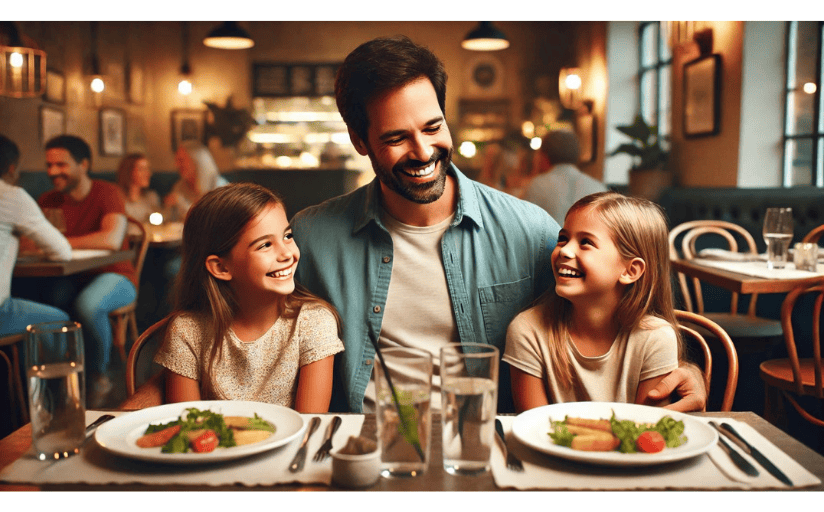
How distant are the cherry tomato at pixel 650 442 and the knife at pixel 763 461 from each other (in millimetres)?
121

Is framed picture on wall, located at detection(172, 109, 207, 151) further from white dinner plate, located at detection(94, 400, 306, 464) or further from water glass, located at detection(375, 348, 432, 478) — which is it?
water glass, located at detection(375, 348, 432, 478)

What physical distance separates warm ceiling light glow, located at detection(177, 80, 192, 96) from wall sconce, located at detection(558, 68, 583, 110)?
417 cm

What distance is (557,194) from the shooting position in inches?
179

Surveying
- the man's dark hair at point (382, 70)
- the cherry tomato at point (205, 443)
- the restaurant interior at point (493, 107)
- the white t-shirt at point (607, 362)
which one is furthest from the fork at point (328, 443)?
the restaurant interior at point (493, 107)

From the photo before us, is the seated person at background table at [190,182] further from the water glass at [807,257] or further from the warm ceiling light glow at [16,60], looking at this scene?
the water glass at [807,257]

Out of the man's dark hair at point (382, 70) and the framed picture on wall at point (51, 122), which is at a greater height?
the framed picture on wall at point (51, 122)

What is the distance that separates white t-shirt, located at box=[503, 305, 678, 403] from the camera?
4.51 feet

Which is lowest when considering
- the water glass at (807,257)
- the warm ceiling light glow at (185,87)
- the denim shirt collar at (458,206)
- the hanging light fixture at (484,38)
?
the water glass at (807,257)

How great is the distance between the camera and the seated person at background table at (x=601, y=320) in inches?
54.5

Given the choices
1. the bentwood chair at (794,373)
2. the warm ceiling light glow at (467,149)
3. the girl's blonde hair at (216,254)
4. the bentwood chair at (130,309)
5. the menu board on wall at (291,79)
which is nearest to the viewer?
the girl's blonde hair at (216,254)

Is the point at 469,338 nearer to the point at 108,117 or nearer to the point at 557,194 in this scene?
the point at 557,194

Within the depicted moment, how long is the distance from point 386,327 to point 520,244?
0.38 m

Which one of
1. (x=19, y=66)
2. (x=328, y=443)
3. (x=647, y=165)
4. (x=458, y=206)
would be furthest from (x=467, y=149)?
(x=328, y=443)

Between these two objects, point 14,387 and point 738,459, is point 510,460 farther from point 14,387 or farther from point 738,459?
point 14,387
